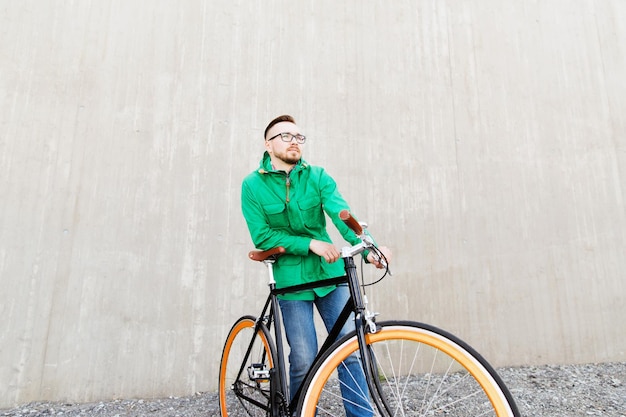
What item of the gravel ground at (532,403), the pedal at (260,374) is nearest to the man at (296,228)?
the pedal at (260,374)

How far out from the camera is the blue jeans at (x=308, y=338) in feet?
5.06

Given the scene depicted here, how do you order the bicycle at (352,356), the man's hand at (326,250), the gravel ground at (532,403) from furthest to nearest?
1. the gravel ground at (532,403)
2. the man's hand at (326,250)
3. the bicycle at (352,356)

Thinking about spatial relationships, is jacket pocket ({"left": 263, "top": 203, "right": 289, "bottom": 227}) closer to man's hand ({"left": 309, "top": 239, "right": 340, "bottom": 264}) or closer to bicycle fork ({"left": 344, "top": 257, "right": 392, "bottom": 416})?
man's hand ({"left": 309, "top": 239, "right": 340, "bottom": 264})

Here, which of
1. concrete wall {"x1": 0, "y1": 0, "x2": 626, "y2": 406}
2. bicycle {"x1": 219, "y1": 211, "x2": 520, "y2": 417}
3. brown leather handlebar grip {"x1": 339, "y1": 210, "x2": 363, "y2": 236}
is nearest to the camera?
bicycle {"x1": 219, "y1": 211, "x2": 520, "y2": 417}

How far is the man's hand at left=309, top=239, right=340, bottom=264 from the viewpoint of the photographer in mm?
1477

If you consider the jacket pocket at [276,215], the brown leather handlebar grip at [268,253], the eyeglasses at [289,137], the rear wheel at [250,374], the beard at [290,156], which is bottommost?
the rear wheel at [250,374]

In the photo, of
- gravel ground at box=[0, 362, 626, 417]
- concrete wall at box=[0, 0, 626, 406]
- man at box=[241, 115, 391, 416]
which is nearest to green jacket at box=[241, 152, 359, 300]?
man at box=[241, 115, 391, 416]

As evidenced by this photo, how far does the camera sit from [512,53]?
3586 millimetres

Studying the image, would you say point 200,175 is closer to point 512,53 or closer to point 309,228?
point 309,228

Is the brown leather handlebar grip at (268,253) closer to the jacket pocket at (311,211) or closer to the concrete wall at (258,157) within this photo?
the jacket pocket at (311,211)

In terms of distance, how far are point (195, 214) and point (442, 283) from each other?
1.91 meters

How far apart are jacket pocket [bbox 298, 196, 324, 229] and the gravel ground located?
146 cm

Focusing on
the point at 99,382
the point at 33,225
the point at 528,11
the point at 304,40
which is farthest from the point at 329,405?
the point at 528,11

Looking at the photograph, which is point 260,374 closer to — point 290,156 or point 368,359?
point 368,359
